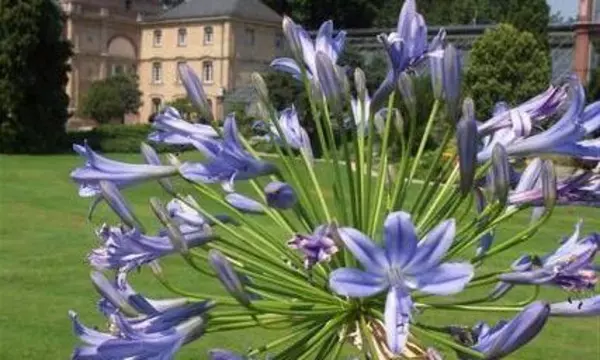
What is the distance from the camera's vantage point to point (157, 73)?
6875 centimetres

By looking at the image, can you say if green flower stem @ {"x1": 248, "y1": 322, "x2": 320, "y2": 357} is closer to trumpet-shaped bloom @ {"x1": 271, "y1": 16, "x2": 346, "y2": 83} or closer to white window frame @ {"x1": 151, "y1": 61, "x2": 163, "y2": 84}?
trumpet-shaped bloom @ {"x1": 271, "y1": 16, "x2": 346, "y2": 83}

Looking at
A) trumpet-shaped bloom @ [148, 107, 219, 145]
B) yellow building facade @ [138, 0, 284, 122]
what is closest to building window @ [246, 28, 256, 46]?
yellow building facade @ [138, 0, 284, 122]

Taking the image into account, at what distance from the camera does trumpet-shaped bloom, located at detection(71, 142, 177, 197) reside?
2.18 meters

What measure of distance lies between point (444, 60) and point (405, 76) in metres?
0.18

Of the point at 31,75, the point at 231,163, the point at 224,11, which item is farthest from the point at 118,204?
the point at 224,11

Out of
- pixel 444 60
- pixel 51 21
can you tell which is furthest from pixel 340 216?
A: pixel 51 21

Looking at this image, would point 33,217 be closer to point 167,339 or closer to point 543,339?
point 543,339

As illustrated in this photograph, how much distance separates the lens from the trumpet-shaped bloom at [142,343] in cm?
194

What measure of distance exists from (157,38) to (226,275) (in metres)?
68.2

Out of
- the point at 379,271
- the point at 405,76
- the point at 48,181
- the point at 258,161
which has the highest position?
the point at 405,76

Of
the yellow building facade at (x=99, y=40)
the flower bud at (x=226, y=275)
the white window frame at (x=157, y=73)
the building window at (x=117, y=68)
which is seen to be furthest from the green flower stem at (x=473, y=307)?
the building window at (x=117, y=68)

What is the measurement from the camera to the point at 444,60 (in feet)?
6.71

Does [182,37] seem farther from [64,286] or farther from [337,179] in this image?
[337,179]

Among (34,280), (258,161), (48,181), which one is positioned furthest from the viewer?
(48,181)
